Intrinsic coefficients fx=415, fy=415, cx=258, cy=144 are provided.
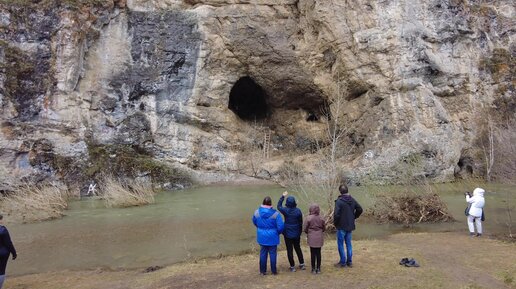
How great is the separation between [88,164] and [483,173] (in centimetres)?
2315

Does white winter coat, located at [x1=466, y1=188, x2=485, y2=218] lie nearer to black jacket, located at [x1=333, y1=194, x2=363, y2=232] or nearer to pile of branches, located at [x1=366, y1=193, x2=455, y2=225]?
pile of branches, located at [x1=366, y1=193, x2=455, y2=225]

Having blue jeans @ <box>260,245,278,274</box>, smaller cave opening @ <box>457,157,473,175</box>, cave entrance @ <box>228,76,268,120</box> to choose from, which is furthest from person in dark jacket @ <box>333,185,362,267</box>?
cave entrance @ <box>228,76,268,120</box>

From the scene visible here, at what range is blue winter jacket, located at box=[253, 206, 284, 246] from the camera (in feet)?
24.0

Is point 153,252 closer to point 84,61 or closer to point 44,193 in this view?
point 44,193

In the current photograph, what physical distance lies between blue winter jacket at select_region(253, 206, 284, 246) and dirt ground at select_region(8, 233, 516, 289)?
2.22 ft

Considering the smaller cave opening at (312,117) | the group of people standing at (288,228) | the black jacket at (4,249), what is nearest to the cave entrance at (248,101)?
the smaller cave opening at (312,117)

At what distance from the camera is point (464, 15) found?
87.7 ft

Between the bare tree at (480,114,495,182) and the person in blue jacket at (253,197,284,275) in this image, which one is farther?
the bare tree at (480,114,495,182)

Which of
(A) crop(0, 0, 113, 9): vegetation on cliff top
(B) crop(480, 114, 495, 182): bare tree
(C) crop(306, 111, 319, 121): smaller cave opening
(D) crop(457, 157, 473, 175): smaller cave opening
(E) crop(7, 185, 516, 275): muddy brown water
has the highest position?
(A) crop(0, 0, 113, 9): vegetation on cliff top

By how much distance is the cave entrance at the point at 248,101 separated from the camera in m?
33.8

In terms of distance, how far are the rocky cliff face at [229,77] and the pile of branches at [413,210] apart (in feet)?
28.9

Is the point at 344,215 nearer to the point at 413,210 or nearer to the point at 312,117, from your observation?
the point at 413,210

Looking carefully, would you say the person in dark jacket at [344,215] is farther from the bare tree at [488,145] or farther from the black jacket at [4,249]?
the bare tree at [488,145]

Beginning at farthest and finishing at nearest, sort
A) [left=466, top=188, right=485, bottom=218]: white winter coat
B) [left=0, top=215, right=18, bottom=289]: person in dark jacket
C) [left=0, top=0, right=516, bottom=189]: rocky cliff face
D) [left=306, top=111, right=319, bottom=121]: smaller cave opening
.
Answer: [left=306, top=111, right=319, bottom=121]: smaller cave opening, [left=0, top=0, right=516, bottom=189]: rocky cliff face, [left=466, top=188, right=485, bottom=218]: white winter coat, [left=0, top=215, right=18, bottom=289]: person in dark jacket
